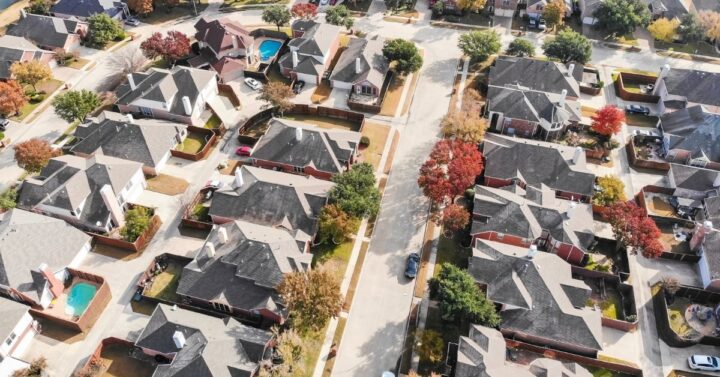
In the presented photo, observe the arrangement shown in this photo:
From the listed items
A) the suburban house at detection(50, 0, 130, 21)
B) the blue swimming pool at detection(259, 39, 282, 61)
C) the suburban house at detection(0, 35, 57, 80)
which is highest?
the suburban house at detection(50, 0, 130, 21)

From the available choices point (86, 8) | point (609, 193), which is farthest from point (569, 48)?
point (86, 8)

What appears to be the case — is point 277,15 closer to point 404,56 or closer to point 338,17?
Result: point 338,17

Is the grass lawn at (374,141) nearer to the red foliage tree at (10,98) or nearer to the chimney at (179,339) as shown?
the chimney at (179,339)

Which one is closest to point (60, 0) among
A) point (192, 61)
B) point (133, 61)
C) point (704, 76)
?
point (133, 61)

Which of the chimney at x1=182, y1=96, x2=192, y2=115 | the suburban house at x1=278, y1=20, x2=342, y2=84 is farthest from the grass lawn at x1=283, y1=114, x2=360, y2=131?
the chimney at x1=182, y1=96, x2=192, y2=115

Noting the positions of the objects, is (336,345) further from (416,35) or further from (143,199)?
(416,35)

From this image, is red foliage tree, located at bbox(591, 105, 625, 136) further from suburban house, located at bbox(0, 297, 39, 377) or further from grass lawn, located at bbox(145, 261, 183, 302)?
suburban house, located at bbox(0, 297, 39, 377)

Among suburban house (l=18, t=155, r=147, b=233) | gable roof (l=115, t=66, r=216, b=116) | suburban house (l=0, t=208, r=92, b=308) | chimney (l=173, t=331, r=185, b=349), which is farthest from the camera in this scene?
gable roof (l=115, t=66, r=216, b=116)
